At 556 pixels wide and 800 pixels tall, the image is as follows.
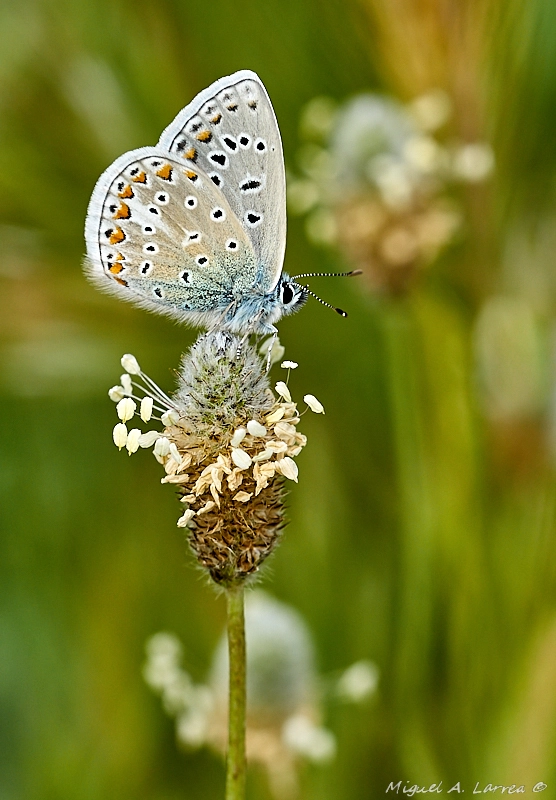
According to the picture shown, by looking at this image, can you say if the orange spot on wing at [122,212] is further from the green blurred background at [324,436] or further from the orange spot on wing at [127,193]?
the green blurred background at [324,436]

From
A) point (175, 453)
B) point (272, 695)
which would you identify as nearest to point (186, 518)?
point (175, 453)

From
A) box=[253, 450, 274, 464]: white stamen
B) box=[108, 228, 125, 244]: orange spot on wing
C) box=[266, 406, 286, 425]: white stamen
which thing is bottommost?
box=[253, 450, 274, 464]: white stamen

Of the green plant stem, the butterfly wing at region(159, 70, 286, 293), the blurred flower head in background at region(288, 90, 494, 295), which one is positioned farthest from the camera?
the blurred flower head in background at region(288, 90, 494, 295)

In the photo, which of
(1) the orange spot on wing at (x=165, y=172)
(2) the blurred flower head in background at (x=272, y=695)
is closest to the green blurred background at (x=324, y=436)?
(2) the blurred flower head in background at (x=272, y=695)

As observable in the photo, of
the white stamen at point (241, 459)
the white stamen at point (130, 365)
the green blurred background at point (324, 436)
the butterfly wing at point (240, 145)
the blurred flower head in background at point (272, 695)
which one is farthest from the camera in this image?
the green blurred background at point (324, 436)

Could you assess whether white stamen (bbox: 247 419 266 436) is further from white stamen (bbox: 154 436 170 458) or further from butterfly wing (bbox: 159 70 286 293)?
butterfly wing (bbox: 159 70 286 293)

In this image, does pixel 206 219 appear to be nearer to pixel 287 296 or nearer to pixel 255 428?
pixel 287 296

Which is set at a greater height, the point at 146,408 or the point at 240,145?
the point at 240,145
